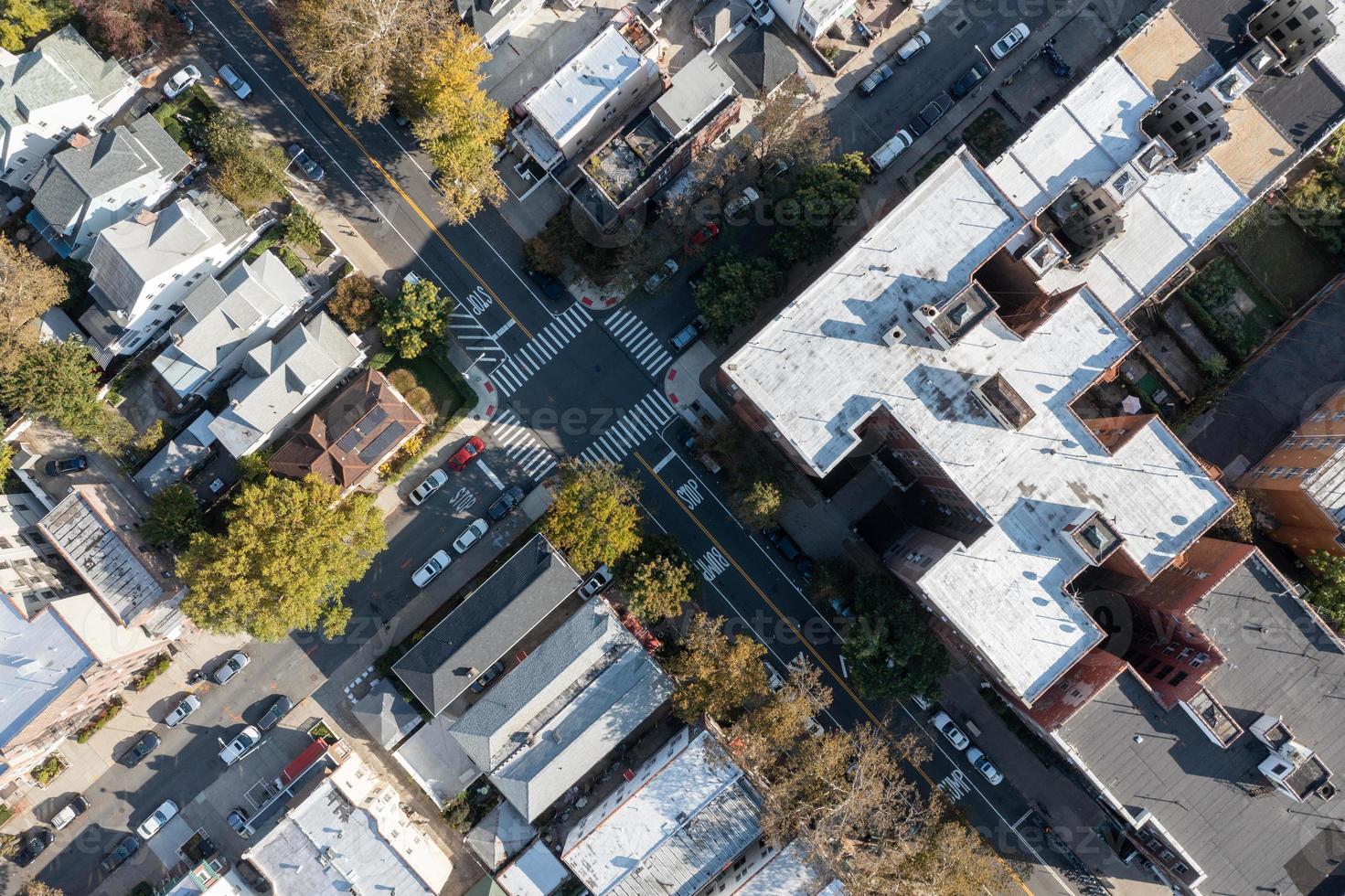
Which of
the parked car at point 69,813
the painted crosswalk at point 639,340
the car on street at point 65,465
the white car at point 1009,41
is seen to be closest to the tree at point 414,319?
the painted crosswalk at point 639,340

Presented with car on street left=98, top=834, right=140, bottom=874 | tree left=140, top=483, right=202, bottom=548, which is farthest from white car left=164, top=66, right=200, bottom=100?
car on street left=98, top=834, right=140, bottom=874

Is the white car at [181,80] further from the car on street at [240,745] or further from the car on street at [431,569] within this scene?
the car on street at [240,745]

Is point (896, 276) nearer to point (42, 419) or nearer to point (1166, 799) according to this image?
point (1166, 799)

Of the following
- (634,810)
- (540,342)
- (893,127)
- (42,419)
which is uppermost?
(42,419)

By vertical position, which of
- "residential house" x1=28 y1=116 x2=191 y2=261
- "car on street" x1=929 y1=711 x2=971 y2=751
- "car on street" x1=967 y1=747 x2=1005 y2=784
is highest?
"residential house" x1=28 y1=116 x2=191 y2=261

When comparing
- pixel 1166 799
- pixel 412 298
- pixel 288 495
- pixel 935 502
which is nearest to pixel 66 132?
pixel 412 298

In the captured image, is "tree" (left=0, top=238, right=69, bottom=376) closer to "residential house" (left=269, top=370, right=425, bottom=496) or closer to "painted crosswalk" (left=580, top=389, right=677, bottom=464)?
"residential house" (left=269, top=370, right=425, bottom=496)
